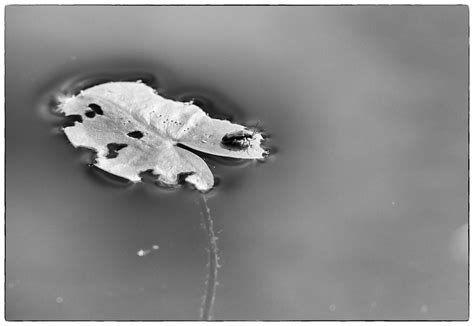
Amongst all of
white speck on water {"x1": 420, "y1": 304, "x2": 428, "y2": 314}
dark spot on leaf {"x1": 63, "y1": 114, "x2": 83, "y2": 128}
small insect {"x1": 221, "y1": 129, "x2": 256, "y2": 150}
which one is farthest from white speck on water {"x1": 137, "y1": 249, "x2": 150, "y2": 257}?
white speck on water {"x1": 420, "y1": 304, "x2": 428, "y2": 314}

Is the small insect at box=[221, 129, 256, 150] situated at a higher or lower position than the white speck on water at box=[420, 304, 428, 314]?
higher

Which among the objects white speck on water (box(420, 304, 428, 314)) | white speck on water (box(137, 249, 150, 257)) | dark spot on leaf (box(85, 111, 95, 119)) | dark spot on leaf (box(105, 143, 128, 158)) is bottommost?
white speck on water (box(420, 304, 428, 314))

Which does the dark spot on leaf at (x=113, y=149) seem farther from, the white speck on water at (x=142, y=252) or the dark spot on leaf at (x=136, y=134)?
the white speck on water at (x=142, y=252)

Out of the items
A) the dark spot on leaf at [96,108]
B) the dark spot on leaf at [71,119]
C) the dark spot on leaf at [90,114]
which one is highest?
the dark spot on leaf at [96,108]

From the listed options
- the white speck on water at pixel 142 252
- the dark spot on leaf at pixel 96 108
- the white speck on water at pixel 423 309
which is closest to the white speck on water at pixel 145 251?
the white speck on water at pixel 142 252

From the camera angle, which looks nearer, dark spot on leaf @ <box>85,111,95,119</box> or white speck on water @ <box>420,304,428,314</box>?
white speck on water @ <box>420,304,428,314</box>

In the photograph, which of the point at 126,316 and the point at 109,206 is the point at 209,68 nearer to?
the point at 109,206

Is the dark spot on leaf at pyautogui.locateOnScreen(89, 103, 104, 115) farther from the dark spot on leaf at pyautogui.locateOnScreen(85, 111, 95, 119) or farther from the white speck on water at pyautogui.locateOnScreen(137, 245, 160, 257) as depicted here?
the white speck on water at pyautogui.locateOnScreen(137, 245, 160, 257)
